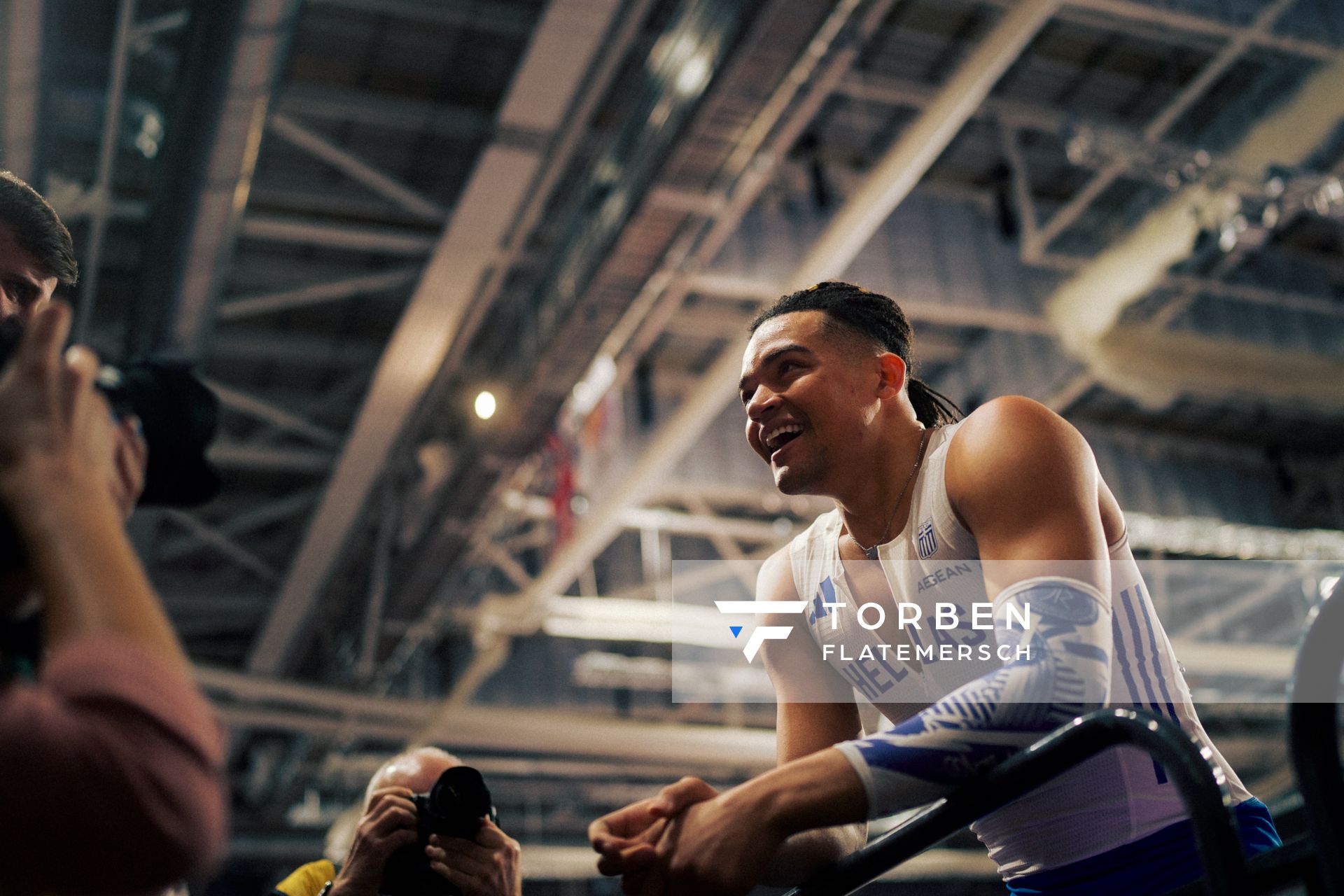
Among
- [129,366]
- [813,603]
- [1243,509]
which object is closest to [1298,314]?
[1243,509]

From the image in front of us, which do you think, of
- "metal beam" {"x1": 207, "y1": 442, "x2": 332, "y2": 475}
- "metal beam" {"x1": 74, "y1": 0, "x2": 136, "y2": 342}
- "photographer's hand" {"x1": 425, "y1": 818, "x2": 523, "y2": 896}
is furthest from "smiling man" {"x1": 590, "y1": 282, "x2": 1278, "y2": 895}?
"metal beam" {"x1": 207, "y1": 442, "x2": 332, "y2": 475}

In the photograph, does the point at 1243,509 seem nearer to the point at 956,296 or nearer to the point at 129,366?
the point at 956,296

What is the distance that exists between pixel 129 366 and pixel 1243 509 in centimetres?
1290

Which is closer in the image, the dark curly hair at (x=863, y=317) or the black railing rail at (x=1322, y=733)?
the black railing rail at (x=1322, y=733)

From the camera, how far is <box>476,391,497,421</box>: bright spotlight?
7.19 meters

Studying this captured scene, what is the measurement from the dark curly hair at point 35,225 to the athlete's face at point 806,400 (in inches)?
43.1

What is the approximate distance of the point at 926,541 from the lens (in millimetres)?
1786

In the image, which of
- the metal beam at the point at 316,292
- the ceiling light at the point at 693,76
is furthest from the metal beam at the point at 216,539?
the ceiling light at the point at 693,76

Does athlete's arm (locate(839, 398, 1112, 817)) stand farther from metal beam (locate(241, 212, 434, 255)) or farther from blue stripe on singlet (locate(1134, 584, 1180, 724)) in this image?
metal beam (locate(241, 212, 434, 255))

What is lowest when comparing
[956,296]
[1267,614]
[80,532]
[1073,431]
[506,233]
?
[80,532]

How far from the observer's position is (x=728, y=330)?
9820 mm

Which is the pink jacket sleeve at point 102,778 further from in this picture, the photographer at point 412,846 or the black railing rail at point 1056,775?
the photographer at point 412,846

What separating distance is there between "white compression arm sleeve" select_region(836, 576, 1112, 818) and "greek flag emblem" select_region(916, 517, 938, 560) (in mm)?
368

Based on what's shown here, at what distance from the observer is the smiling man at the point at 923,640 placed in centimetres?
131
